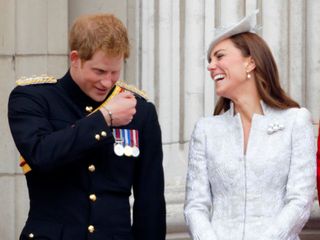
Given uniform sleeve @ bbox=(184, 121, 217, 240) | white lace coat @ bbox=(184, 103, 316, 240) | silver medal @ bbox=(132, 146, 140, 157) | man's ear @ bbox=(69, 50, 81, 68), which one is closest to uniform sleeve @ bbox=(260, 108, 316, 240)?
white lace coat @ bbox=(184, 103, 316, 240)

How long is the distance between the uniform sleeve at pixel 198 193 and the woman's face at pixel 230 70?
23 centimetres

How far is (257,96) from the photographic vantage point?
6957 mm

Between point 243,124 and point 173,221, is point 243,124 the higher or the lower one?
the higher one

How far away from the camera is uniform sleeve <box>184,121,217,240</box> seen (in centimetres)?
675

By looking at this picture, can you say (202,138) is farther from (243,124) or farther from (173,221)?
(173,221)

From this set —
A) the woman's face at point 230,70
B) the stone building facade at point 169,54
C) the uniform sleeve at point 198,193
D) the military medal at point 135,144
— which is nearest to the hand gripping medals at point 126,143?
the military medal at point 135,144

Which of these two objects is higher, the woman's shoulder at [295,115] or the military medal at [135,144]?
the woman's shoulder at [295,115]

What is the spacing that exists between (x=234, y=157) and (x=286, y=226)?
0.41m

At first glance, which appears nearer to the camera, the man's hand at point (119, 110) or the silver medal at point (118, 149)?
the man's hand at point (119, 110)

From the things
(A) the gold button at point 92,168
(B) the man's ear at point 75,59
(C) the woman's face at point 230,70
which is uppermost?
(B) the man's ear at point 75,59

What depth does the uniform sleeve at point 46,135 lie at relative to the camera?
20.9ft

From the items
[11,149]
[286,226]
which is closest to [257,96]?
[286,226]

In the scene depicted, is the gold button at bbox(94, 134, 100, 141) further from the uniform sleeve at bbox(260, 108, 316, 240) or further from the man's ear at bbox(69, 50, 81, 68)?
the uniform sleeve at bbox(260, 108, 316, 240)

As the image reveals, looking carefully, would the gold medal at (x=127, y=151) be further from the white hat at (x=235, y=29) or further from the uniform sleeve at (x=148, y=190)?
the white hat at (x=235, y=29)
